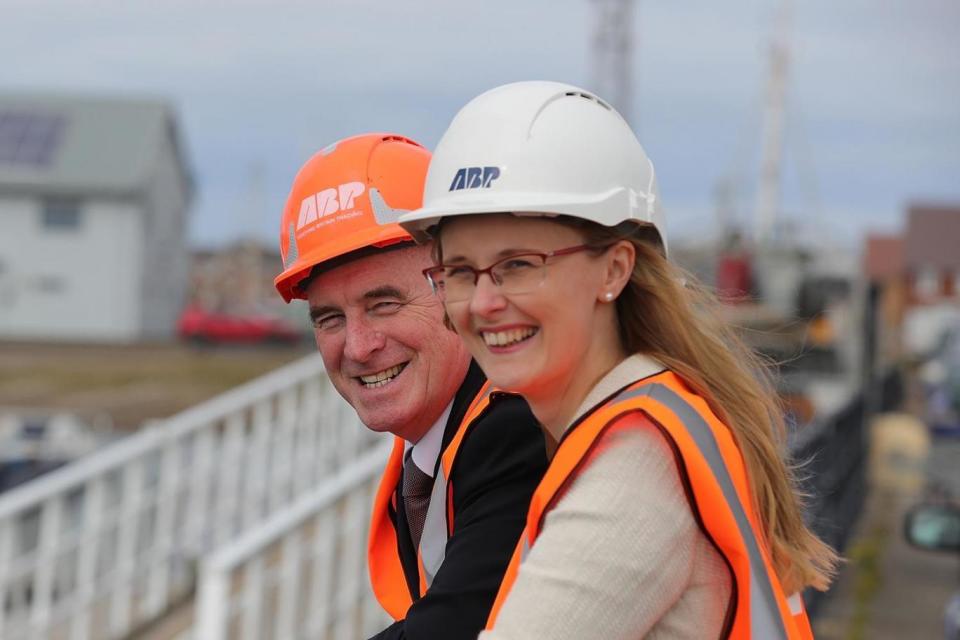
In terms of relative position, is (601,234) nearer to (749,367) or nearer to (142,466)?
(749,367)

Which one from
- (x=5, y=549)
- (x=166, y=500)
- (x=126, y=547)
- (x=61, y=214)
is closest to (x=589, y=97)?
(x=5, y=549)

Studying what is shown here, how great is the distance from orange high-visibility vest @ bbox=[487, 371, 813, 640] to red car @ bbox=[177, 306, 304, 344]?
4107 cm

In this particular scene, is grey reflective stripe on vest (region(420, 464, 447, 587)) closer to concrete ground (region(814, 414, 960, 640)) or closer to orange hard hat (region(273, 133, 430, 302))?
orange hard hat (region(273, 133, 430, 302))

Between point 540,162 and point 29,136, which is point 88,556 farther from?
point 29,136

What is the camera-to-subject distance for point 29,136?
143ft

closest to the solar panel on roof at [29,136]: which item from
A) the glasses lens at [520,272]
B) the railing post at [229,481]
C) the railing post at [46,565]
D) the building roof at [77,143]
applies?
the building roof at [77,143]

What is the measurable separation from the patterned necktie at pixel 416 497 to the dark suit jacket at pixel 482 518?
0.62 feet

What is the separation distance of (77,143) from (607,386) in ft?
145

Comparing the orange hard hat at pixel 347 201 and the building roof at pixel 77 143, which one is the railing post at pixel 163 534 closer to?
the orange hard hat at pixel 347 201

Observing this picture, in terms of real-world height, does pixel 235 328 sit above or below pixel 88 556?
below

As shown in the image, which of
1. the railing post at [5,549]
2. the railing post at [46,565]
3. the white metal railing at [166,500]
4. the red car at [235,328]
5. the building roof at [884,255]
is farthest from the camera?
the building roof at [884,255]

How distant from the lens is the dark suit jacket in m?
1.92

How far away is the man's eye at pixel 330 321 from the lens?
228 cm

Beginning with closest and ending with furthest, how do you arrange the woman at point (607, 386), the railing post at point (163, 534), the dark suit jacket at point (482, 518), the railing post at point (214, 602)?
the woman at point (607, 386), the dark suit jacket at point (482, 518), the railing post at point (214, 602), the railing post at point (163, 534)
